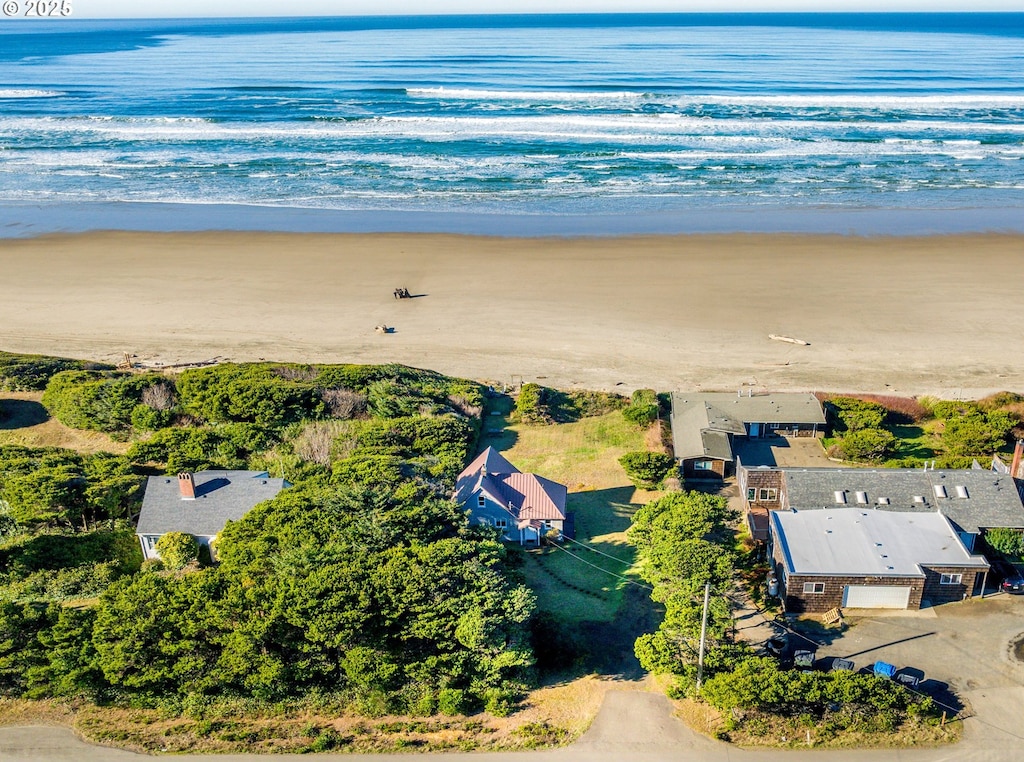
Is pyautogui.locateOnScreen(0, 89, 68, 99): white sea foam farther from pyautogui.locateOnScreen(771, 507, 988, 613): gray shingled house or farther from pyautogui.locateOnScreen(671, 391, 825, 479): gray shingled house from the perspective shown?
pyautogui.locateOnScreen(771, 507, 988, 613): gray shingled house

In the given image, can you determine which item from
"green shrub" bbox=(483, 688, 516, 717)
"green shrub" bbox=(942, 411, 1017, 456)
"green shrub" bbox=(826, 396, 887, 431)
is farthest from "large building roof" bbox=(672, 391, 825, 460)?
"green shrub" bbox=(483, 688, 516, 717)

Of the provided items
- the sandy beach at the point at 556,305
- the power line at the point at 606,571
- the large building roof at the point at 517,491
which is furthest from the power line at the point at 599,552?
the sandy beach at the point at 556,305

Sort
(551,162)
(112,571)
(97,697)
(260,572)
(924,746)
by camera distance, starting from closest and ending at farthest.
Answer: (924,746), (97,697), (260,572), (112,571), (551,162)

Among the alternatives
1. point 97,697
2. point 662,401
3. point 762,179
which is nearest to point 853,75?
point 762,179

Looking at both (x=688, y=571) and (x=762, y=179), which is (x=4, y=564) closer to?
(x=688, y=571)

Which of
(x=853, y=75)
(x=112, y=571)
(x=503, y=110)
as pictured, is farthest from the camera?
(x=853, y=75)

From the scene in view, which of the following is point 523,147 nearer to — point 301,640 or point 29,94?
point 301,640

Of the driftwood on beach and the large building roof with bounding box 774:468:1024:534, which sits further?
the driftwood on beach

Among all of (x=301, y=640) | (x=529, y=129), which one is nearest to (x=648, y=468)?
(x=301, y=640)
